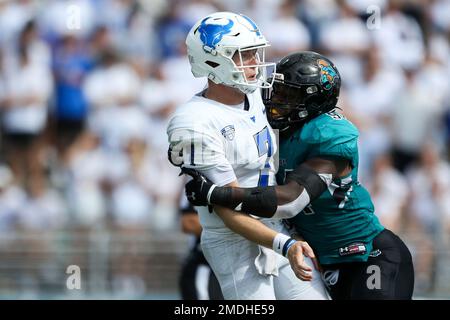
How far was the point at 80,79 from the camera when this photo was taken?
10867 millimetres

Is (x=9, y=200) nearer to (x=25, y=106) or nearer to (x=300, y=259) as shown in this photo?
(x=25, y=106)

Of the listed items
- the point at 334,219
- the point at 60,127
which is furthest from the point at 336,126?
the point at 60,127

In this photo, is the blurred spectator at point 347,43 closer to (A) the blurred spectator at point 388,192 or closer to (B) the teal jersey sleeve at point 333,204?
(A) the blurred spectator at point 388,192

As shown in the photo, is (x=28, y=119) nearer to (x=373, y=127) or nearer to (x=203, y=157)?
(x=373, y=127)

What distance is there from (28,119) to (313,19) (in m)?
2.98

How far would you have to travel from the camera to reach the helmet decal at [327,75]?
5.68m

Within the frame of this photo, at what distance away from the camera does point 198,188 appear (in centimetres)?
530

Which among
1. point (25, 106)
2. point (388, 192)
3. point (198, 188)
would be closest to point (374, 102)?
point (388, 192)

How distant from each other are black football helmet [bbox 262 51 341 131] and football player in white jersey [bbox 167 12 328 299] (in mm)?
95

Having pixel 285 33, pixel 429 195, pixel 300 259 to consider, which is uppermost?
pixel 285 33

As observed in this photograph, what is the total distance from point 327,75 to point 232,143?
654mm

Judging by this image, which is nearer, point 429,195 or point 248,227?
point 248,227

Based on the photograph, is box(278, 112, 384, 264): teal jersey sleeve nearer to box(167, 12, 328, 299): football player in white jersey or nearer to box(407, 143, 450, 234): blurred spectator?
box(167, 12, 328, 299): football player in white jersey

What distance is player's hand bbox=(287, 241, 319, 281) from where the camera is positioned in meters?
5.07
